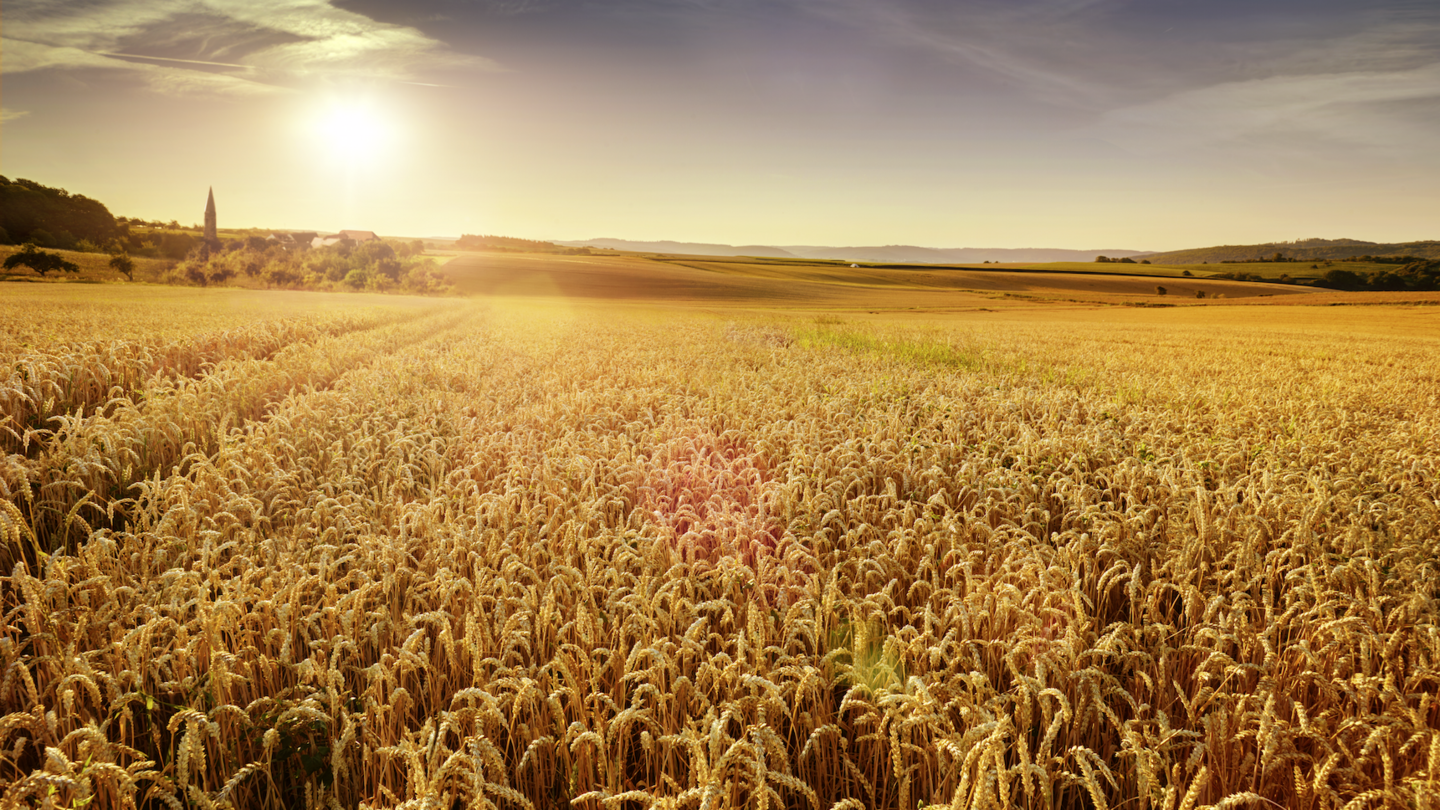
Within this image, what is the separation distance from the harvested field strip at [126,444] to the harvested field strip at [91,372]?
21 centimetres

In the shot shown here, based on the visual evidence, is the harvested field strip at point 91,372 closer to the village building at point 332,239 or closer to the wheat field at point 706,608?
the wheat field at point 706,608

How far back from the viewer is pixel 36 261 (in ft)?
135

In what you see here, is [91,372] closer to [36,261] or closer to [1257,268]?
→ [36,261]

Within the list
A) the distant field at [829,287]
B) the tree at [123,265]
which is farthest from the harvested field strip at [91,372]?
the tree at [123,265]

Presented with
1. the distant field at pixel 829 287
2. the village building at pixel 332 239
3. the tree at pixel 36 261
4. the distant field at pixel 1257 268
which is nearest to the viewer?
the tree at pixel 36 261

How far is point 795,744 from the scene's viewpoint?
8.18 ft

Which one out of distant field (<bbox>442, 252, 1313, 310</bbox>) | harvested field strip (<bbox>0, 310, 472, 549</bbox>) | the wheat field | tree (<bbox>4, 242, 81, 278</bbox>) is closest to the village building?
distant field (<bbox>442, 252, 1313, 310</bbox>)

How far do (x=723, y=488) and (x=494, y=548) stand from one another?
1749 millimetres

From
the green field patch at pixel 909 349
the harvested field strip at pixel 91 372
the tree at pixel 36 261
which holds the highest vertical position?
the tree at pixel 36 261

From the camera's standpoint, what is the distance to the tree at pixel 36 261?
129ft

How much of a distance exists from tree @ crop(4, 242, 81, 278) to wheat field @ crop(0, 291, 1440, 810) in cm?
4819

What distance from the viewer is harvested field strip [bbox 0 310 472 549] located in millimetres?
4137

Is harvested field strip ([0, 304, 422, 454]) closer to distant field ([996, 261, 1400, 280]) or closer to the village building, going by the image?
the village building

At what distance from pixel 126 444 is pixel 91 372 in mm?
3896
